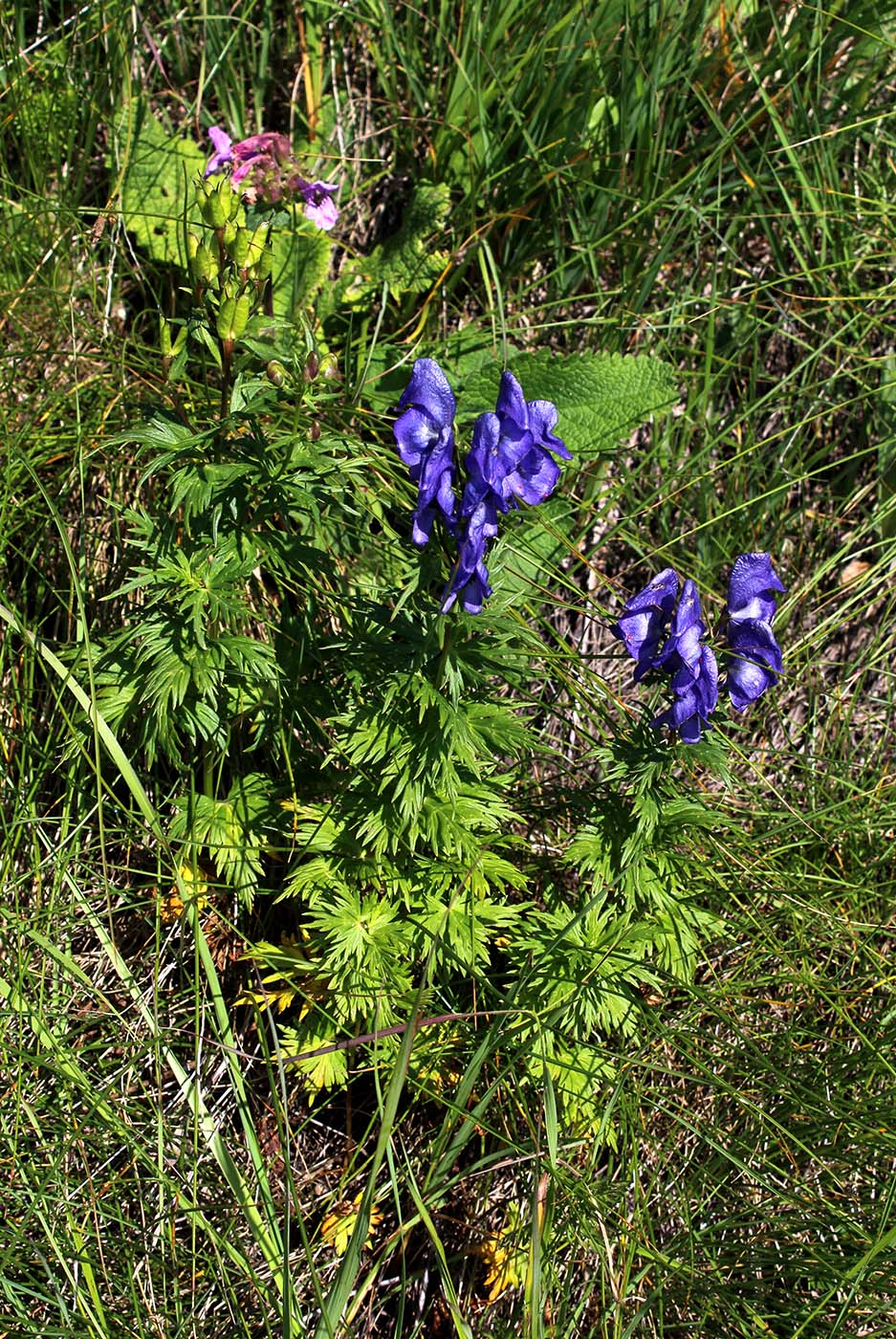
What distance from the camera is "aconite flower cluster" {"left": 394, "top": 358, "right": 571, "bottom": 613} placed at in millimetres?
1887

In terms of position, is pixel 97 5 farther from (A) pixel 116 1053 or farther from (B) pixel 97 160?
(A) pixel 116 1053

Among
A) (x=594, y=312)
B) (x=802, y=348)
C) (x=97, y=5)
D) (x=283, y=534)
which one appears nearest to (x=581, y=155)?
(x=594, y=312)

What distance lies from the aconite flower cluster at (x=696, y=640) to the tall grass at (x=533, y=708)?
0.59 m

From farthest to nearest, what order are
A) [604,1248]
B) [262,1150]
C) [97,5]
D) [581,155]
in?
[581,155] < [97,5] < [262,1150] < [604,1248]

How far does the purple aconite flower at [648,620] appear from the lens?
2199mm

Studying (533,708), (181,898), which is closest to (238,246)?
(181,898)

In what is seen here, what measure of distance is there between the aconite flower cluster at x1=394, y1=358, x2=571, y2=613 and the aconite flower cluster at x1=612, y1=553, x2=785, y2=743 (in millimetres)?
353

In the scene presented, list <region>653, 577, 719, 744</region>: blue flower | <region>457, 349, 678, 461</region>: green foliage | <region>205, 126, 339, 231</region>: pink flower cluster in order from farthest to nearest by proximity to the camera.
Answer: <region>457, 349, 678, 461</region>: green foliage
<region>205, 126, 339, 231</region>: pink flower cluster
<region>653, 577, 719, 744</region>: blue flower

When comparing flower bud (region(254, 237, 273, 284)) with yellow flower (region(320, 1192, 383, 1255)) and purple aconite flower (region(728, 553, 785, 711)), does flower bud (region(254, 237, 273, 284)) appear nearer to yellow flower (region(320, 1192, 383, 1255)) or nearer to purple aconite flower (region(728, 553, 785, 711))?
purple aconite flower (region(728, 553, 785, 711))

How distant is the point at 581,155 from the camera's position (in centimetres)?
344

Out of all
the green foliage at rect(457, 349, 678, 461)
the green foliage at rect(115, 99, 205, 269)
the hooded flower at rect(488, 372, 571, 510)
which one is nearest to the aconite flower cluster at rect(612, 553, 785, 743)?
the hooded flower at rect(488, 372, 571, 510)

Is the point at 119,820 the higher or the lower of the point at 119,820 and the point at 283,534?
the lower

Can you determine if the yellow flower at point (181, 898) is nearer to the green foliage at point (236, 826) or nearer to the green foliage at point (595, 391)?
the green foliage at point (236, 826)

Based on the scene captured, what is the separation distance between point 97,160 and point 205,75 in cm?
41
